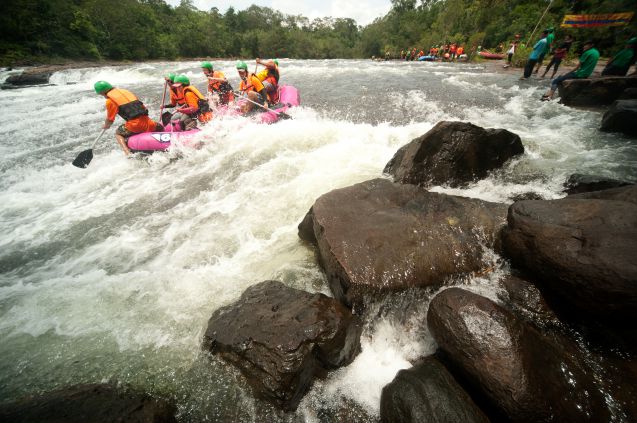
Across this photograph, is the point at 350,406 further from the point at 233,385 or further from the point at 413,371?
the point at 233,385

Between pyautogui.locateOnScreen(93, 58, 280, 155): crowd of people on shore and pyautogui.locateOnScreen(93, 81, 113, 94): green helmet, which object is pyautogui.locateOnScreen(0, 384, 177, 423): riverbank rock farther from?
pyautogui.locateOnScreen(93, 81, 113, 94): green helmet

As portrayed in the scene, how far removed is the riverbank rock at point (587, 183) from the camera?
3422 mm

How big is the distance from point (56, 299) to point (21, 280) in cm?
98

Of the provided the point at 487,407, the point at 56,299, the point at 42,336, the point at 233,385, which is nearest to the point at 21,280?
the point at 56,299

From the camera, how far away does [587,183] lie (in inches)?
142

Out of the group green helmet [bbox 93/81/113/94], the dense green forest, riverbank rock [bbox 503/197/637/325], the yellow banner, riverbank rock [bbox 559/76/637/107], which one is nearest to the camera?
riverbank rock [bbox 503/197/637/325]

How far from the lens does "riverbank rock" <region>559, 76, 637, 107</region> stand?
22.5 feet

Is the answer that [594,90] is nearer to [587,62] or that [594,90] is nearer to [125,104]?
[587,62]

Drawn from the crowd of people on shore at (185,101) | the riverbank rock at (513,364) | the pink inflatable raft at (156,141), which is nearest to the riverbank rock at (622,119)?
the riverbank rock at (513,364)

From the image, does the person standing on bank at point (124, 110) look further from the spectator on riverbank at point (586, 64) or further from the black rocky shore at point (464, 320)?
the spectator on riverbank at point (586, 64)

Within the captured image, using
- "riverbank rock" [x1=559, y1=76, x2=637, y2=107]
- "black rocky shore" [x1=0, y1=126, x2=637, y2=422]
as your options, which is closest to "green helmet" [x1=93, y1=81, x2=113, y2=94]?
"black rocky shore" [x1=0, y1=126, x2=637, y2=422]

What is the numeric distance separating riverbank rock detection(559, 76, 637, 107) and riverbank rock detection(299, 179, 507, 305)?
286 inches

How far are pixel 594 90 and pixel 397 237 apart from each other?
8664 millimetres

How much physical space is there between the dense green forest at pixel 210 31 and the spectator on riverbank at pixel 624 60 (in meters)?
5.84
